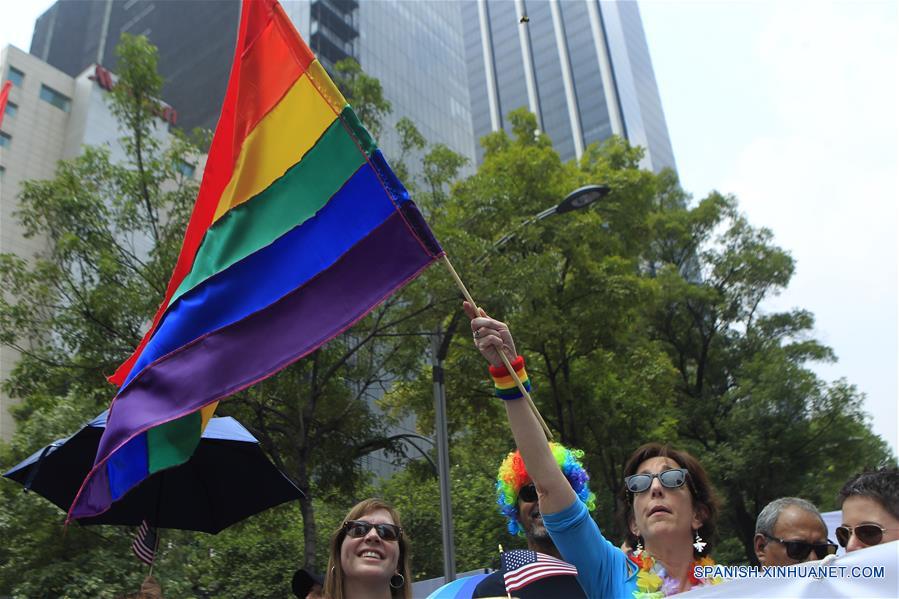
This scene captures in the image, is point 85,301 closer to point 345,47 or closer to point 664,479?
point 664,479

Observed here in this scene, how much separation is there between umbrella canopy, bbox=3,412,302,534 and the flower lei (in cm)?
310

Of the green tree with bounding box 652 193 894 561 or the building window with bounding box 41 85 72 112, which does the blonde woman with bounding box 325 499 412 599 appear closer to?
the green tree with bounding box 652 193 894 561

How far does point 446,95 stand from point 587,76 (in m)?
36.9

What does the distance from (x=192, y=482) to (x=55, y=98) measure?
47.1 m

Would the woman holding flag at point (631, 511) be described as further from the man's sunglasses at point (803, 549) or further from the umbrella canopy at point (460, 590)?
the man's sunglasses at point (803, 549)

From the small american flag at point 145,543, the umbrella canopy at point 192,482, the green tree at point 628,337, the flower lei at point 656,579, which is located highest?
the green tree at point 628,337

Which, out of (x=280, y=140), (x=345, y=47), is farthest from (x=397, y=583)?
(x=345, y=47)

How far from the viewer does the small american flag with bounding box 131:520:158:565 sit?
5.05m

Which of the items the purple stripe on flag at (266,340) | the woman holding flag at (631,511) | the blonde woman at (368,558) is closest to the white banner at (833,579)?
the woman holding flag at (631,511)

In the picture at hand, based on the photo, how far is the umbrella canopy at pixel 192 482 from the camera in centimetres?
504

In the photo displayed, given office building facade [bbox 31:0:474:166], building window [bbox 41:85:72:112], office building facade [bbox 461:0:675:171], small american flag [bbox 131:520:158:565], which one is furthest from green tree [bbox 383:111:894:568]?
office building facade [bbox 461:0:675:171]

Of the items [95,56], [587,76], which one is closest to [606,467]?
[95,56]

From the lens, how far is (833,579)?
2.04 meters

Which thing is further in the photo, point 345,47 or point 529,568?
point 345,47
